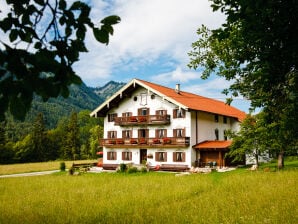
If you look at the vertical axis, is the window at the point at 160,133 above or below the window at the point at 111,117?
below

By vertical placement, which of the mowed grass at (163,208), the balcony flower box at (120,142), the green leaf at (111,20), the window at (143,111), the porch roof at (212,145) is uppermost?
the window at (143,111)

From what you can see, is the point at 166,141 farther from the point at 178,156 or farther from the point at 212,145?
the point at 212,145

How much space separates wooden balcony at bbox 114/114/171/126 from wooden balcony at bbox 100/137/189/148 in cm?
195

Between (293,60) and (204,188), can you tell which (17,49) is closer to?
(293,60)

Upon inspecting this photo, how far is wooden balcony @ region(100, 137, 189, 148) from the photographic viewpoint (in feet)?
111

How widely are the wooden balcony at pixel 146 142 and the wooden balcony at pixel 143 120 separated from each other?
1.95 metres

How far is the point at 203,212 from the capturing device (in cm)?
1043

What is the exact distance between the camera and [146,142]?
3591 centimetres

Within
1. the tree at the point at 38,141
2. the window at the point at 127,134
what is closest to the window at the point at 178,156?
the window at the point at 127,134

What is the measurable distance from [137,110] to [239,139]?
13872mm

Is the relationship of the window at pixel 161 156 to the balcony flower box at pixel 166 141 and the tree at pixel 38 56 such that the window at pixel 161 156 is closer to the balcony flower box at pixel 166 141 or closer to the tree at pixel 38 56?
the balcony flower box at pixel 166 141

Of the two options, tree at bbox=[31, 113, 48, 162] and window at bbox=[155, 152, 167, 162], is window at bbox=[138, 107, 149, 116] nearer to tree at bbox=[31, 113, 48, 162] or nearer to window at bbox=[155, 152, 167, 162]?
window at bbox=[155, 152, 167, 162]

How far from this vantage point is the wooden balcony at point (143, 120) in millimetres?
35031

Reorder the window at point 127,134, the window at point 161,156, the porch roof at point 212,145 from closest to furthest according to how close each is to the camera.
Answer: the porch roof at point 212,145, the window at point 161,156, the window at point 127,134
